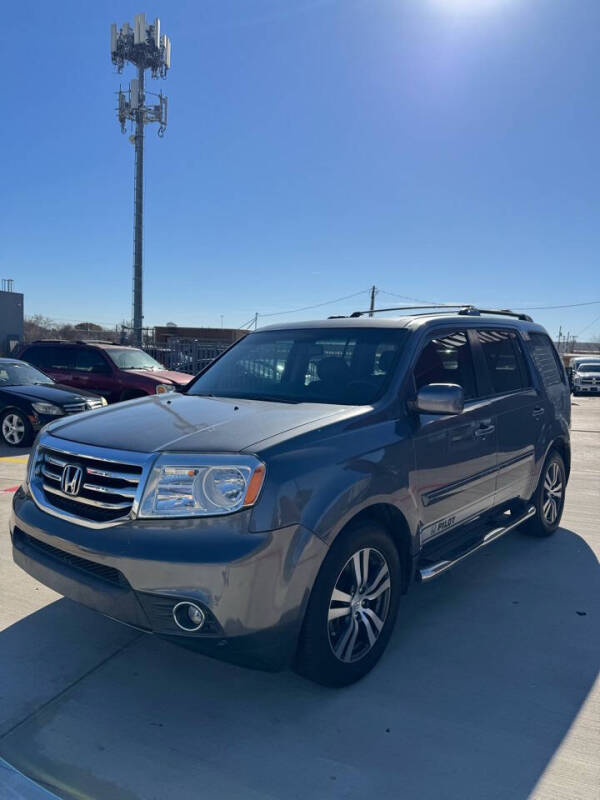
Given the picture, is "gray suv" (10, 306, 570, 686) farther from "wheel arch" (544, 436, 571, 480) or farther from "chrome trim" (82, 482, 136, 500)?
Answer: "wheel arch" (544, 436, 571, 480)

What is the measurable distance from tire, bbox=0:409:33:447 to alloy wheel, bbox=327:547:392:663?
25.1 feet

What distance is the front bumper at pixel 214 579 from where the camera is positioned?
2.31 meters

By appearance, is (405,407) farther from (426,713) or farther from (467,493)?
(426,713)

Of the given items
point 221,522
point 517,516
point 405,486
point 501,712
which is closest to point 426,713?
point 501,712

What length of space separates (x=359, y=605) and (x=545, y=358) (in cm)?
331

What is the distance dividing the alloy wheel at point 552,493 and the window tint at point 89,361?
376 inches

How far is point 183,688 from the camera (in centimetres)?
284

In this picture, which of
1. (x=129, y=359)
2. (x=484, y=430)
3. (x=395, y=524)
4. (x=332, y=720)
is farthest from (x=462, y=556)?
(x=129, y=359)

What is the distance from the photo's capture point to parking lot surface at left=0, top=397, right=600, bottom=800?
225 cm

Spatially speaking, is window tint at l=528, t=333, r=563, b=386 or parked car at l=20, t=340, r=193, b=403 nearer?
window tint at l=528, t=333, r=563, b=386

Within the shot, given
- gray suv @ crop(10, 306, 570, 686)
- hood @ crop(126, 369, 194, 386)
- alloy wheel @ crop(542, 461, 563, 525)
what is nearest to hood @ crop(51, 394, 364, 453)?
gray suv @ crop(10, 306, 570, 686)

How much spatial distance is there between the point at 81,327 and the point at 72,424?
147ft

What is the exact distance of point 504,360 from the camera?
4512mm

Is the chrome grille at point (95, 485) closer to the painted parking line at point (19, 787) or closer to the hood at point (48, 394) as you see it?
the painted parking line at point (19, 787)
